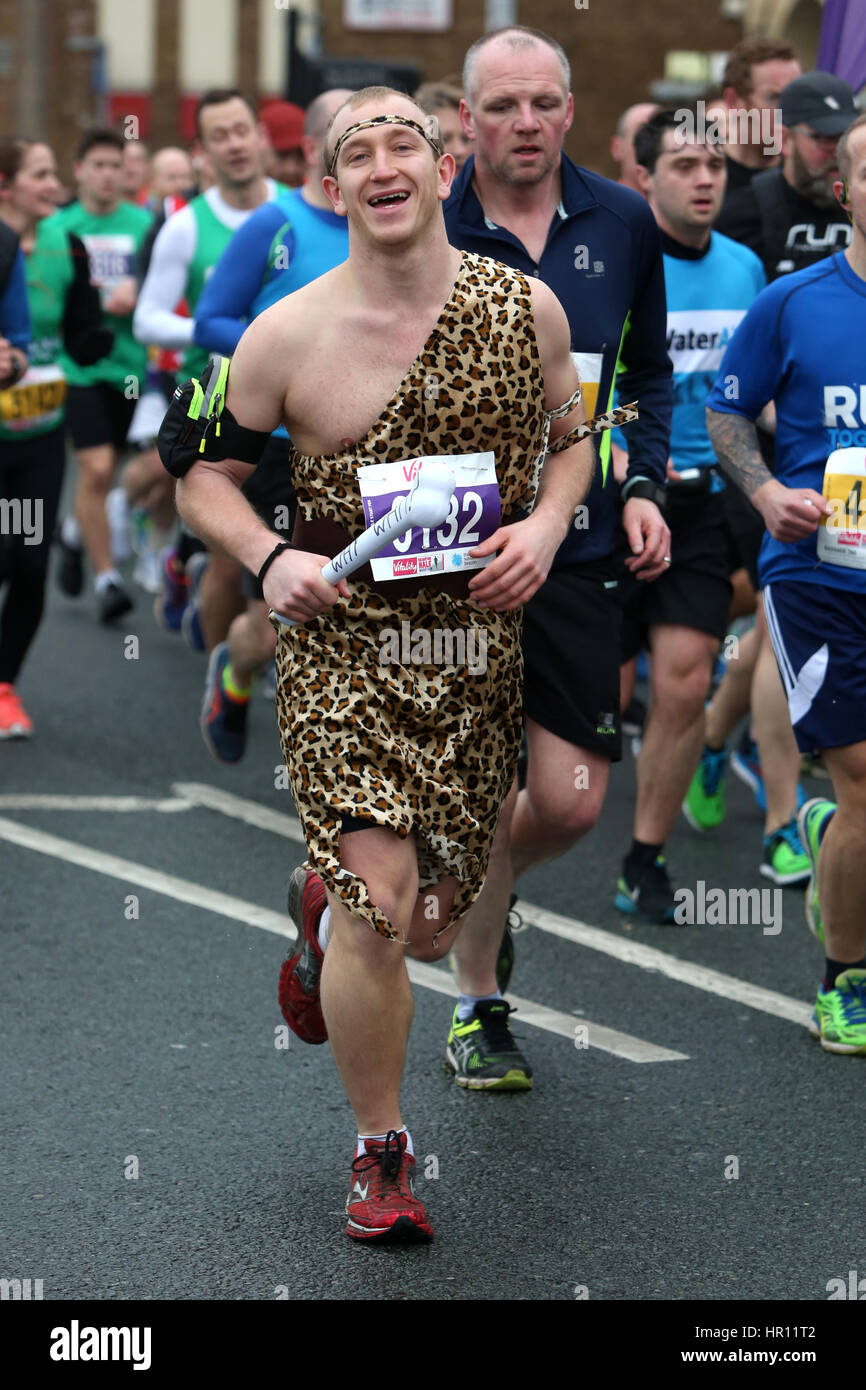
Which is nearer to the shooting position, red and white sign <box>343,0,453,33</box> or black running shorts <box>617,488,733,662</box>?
black running shorts <box>617,488,733,662</box>

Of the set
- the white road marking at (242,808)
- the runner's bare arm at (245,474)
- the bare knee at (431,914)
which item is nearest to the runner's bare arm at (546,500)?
the runner's bare arm at (245,474)

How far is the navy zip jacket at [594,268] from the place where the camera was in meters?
4.74

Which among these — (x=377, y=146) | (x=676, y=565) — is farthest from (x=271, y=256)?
(x=377, y=146)

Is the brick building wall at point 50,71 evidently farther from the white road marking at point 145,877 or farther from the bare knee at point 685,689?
the bare knee at point 685,689

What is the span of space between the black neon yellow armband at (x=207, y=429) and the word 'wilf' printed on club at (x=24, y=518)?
4.42m

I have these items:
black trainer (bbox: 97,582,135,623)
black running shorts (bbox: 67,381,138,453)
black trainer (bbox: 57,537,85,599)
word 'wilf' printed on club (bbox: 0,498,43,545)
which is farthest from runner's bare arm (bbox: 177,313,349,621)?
black trainer (bbox: 57,537,85,599)

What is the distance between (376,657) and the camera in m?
3.87

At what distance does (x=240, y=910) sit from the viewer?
6.08 m

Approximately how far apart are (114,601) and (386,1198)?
7051 mm

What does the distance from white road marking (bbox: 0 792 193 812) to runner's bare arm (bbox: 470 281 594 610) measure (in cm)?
343

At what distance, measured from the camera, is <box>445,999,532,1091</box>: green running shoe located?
4.73 metres

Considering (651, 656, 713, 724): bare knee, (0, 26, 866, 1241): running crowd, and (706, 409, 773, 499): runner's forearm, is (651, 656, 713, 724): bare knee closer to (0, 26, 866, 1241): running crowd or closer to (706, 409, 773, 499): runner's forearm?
(0, 26, 866, 1241): running crowd
